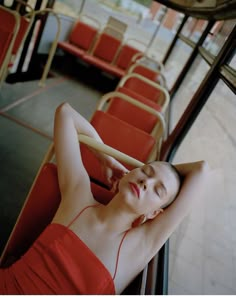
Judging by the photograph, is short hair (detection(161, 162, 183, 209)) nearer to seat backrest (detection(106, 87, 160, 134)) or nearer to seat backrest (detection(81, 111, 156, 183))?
seat backrest (detection(81, 111, 156, 183))

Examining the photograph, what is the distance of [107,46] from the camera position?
6.33 metres

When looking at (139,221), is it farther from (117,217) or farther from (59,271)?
(59,271)

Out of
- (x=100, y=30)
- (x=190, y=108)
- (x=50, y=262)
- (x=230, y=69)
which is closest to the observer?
(x=50, y=262)

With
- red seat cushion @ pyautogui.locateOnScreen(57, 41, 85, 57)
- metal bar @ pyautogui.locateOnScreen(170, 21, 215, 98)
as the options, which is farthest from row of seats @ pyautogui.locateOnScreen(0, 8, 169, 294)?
red seat cushion @ pyautogui.locateOnScreen(57, 41, 85, 57)

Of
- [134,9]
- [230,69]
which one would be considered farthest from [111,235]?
[134,9]

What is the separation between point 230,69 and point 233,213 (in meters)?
0.95

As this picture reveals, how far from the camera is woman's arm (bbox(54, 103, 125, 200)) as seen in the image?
Result: 1.15 meters

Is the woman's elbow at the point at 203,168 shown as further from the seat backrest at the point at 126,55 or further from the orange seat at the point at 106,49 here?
the seat backrest at the point at 126,55

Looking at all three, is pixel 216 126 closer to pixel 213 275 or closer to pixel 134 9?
pixel 213 275

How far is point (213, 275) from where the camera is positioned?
112 cm

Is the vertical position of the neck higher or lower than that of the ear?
lower

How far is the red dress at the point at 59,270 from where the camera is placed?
98 cm

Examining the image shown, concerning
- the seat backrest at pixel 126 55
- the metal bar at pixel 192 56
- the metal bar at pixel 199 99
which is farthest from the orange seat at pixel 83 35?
the metal bar at pixel 199 99

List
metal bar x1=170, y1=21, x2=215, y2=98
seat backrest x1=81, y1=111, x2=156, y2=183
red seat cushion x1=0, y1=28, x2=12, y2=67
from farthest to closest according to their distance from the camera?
metal bar x1=170, y1=21, x2=215, y2=98, red seat cushion x1=0, y1=28, x2=12, y2=67, seat backrest x1=81, y1=111, x2=156, y2=183
